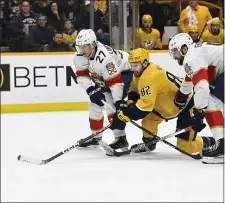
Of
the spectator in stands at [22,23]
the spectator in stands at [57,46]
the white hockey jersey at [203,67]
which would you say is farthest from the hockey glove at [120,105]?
the spectator in stands at [22,23]

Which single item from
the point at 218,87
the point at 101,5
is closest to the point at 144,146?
the point at 218,87

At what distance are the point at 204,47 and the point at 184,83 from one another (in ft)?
1.43

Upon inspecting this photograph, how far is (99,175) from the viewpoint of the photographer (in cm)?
418

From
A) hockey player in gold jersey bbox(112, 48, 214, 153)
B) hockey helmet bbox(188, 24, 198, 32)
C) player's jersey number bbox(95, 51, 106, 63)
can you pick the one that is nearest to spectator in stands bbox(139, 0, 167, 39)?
hockey helmet bbox(188, 24, 198, 32)

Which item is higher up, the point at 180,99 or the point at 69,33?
the point at 69,33

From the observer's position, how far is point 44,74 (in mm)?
7312

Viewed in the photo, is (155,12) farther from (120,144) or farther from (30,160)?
(30,160)

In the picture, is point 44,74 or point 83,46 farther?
point 44,74

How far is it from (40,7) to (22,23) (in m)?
0.29

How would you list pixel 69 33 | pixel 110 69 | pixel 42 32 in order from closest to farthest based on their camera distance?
pixel 110 69 < pixel 42 32 < pixel 69 33

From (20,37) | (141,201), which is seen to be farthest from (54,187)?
(20,37)

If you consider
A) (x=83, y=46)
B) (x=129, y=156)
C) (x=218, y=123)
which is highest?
(x=83, y=46)

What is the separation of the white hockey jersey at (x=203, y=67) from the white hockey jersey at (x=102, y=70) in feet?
2.18

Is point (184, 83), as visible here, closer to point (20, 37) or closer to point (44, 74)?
point (44, 74)
